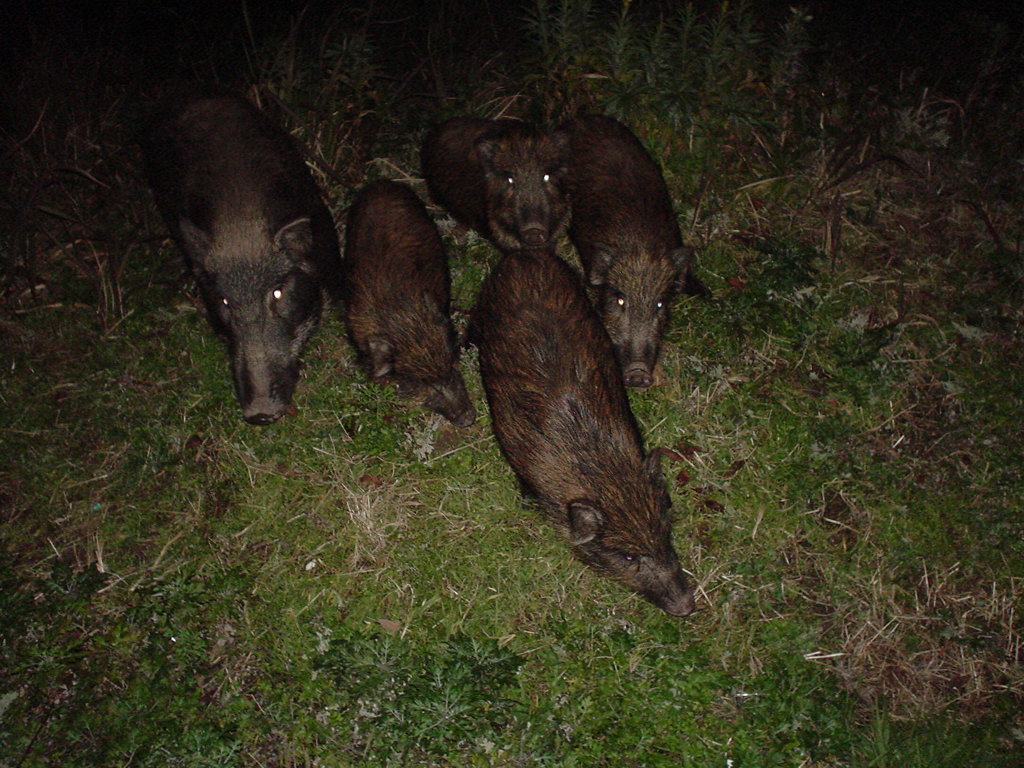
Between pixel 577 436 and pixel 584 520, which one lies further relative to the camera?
pixel 577 436

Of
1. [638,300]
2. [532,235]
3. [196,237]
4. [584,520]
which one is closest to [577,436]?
[584,520]

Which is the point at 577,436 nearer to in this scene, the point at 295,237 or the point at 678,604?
the point at 678,604

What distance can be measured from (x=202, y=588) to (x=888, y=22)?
7988 mm

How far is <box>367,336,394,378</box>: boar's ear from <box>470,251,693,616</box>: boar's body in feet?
2.10

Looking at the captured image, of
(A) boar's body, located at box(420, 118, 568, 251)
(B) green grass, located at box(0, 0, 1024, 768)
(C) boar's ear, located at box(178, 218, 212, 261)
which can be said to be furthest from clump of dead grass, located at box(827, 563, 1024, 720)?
(C) boar's ear, located at box(178, 218, 212, 261)

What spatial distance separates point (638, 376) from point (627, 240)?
3.16 feet

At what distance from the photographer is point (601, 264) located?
197 inches

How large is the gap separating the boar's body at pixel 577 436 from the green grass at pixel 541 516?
1.01ft

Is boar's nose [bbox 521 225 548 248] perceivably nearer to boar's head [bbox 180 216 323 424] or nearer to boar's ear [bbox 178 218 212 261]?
boar's head [bbox 180 216 323 424]

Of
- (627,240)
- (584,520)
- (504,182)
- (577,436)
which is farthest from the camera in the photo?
(504,182)

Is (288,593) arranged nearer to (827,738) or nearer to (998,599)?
(827,738)

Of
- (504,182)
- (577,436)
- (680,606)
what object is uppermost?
(504,182)

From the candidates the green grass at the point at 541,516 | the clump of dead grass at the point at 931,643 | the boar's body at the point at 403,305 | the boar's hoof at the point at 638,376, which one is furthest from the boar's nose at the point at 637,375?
the clump of dead grass at the point at 931,643

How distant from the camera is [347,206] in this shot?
5.86 meters
